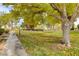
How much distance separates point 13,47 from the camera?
116 inches

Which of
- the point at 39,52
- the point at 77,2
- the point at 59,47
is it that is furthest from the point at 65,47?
the point at 77,2

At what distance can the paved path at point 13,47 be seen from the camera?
2.92 m

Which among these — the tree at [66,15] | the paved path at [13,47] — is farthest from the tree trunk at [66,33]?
the paved path at [13,47]

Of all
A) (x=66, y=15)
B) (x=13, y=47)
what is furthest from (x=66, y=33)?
(x=13, y=47)

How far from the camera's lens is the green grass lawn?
9.60 feet

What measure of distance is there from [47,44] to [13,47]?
0.34m

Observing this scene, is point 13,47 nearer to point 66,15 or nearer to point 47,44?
point 47,44

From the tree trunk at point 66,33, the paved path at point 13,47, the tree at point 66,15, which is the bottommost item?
the paved path at point 13,47

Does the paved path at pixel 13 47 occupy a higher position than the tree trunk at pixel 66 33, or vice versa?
the tree trunk at pixel 66 33

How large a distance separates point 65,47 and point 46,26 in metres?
0.28

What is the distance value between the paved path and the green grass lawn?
50 millimetres

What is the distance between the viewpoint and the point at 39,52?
2.93m

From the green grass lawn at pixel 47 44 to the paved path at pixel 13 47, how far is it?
5 cm

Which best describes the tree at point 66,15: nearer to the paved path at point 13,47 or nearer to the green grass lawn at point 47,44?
the green grass lawn at point 47,44
